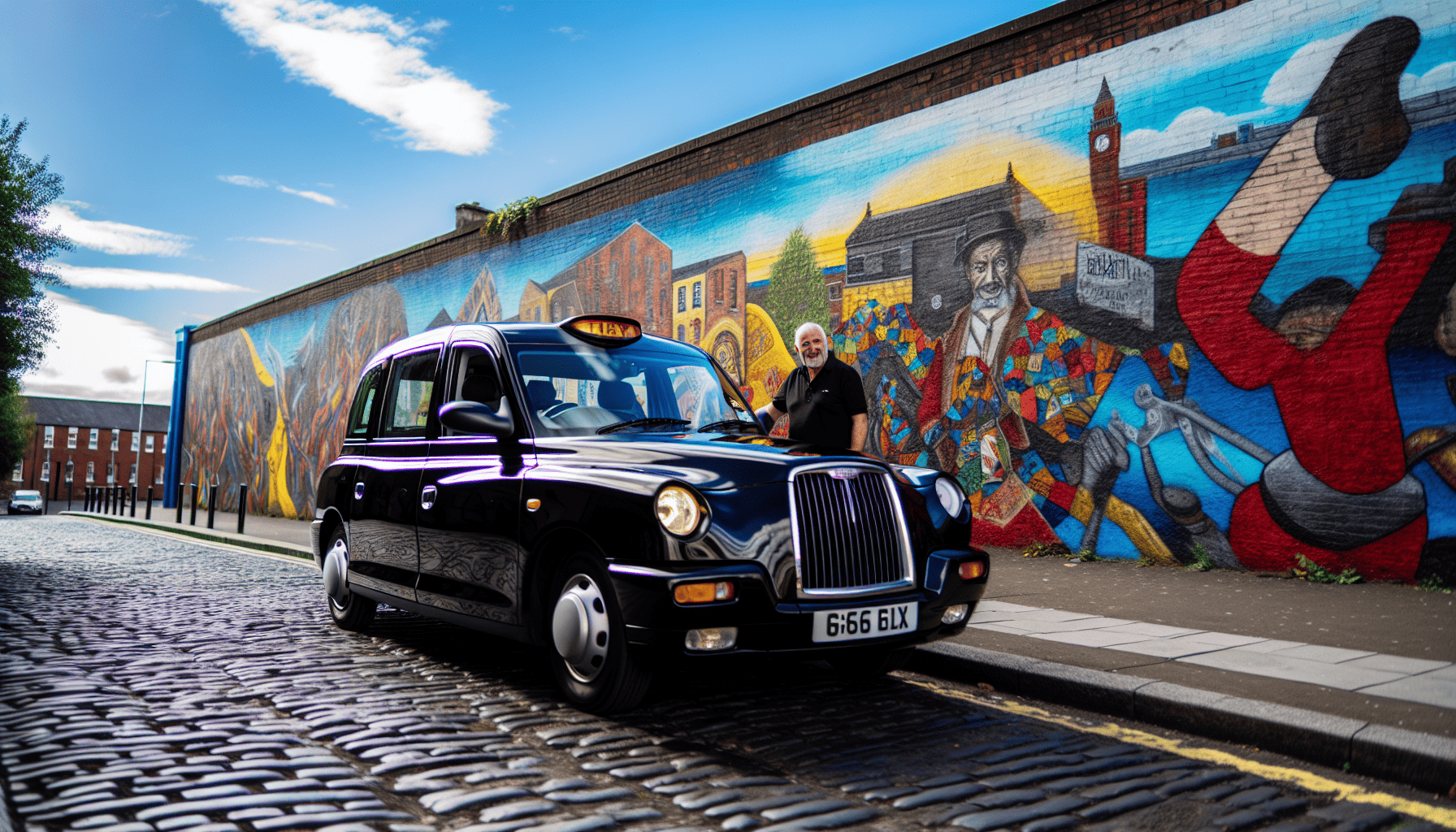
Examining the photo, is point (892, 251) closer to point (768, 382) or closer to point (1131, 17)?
point (768, 382)

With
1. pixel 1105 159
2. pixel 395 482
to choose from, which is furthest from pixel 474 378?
pixel 1105 159

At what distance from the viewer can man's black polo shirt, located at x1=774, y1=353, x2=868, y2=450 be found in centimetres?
667

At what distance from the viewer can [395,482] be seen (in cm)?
556

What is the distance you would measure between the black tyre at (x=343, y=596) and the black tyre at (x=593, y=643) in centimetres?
256

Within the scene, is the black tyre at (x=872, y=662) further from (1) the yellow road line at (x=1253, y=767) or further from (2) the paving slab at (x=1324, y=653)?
(2) the paving slab at (x=1324, y=653)

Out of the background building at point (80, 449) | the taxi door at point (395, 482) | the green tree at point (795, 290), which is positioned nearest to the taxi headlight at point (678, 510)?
the taxi door at point (395, 482)

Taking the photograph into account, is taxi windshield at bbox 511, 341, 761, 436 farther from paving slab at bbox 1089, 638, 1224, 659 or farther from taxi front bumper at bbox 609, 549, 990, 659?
paving slab at bbox 1089, 638, 1224, 659

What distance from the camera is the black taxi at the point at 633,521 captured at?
3705mm

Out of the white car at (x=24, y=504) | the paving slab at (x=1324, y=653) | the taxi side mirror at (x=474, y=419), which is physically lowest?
the white car at (x=24, y=504)

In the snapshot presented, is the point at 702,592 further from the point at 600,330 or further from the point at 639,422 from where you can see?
the point at 600,330

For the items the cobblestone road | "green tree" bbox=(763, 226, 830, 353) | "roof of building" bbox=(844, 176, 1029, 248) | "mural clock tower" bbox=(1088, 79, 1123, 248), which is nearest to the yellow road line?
the cobblestone road

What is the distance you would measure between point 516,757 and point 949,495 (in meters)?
2.25

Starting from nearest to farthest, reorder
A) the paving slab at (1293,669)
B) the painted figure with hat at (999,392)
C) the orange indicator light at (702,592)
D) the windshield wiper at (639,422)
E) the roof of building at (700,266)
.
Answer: the orange indicator light at (702,592) → the paving slab at (1293,669) → the windshield wiper at (639,422) → the painted figure with hat at (999,392) → the roof of building at (700,266)

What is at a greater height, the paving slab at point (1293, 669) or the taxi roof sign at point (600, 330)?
the taxi roof sign at point (600, 330)
